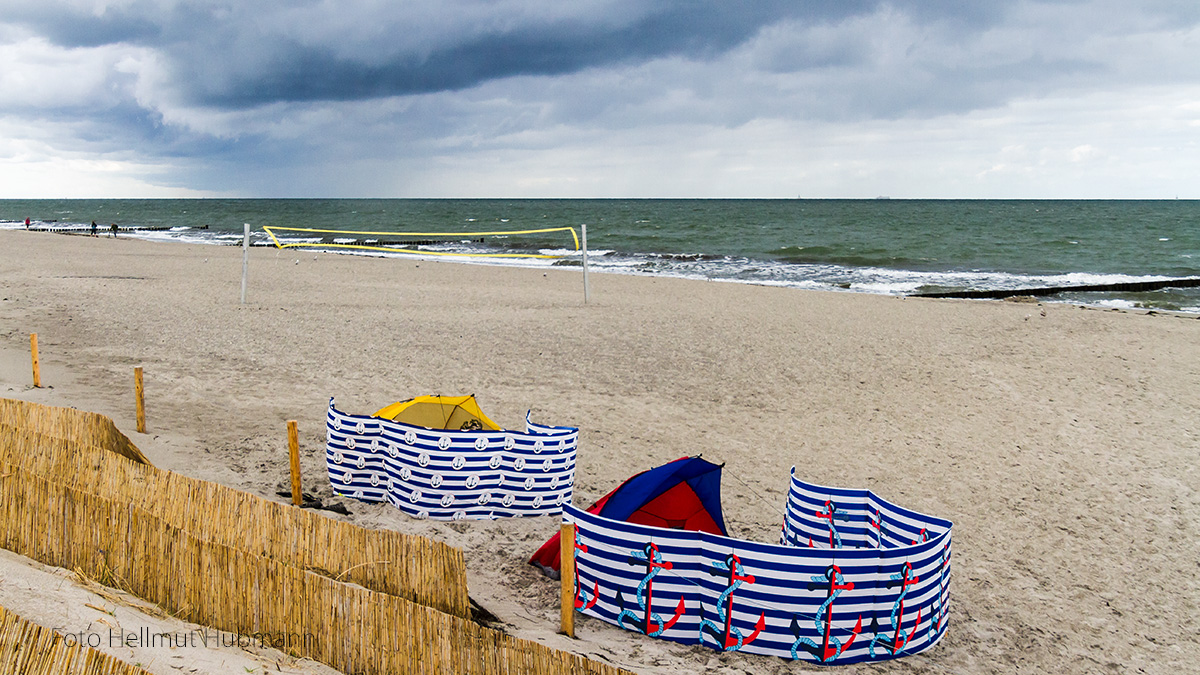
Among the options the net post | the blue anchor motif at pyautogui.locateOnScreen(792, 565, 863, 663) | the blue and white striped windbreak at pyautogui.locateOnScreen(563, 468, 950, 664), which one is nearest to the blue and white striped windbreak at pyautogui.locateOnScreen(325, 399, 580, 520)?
the net post

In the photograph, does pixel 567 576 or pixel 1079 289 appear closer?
pixel 567 576

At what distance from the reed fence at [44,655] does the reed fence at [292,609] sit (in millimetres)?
804

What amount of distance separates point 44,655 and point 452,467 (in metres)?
3.35

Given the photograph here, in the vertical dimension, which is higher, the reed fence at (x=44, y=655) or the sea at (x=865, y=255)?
the sea at (x=865, y=255)

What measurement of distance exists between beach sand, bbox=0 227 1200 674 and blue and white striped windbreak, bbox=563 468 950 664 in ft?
0.40

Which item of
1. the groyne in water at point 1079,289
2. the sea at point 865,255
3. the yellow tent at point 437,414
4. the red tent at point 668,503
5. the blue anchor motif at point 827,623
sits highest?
the sea at point 865,255

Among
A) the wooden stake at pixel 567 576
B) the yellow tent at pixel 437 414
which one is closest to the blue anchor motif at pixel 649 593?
the wooden stake at pixel 567 576

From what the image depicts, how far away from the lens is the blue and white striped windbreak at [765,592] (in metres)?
4.14

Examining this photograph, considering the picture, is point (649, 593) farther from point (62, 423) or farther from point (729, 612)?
point (62, 423)

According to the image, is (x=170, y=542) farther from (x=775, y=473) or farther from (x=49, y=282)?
(x=49, y=282)

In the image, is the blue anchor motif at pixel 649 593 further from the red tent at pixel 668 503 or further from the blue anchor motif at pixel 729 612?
the red tent at pixel 668 503

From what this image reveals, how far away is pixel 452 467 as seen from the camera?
576cm

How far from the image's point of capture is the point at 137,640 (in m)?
2.95

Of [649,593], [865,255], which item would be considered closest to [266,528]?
[649,593]
